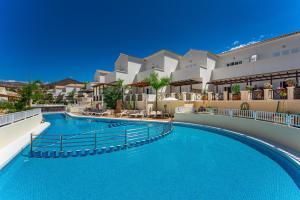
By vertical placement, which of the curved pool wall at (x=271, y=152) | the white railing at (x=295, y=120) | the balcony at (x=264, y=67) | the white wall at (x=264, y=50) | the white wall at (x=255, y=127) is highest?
the white wall at (x=264, y=50)

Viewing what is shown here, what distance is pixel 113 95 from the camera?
86.4ft

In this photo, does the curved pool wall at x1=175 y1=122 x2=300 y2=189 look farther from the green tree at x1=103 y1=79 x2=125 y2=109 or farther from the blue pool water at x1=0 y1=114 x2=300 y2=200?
the green tree at x1=103 y1=79 x2=125 y2=109

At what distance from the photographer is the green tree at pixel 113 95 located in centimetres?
2633

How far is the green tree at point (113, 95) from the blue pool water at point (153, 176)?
17.9m

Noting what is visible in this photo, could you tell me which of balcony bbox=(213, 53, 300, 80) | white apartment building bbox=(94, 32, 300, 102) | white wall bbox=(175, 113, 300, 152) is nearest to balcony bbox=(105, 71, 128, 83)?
white apartment building bbox=(94, 32, 300, 102)

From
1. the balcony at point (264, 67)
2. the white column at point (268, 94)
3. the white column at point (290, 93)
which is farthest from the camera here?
the balcony at point (264, 67)

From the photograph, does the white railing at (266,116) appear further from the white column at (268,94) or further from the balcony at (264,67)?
the balcony at (264,67)

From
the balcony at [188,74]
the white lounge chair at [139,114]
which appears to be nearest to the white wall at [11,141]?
the white lounge chair at [139,114]

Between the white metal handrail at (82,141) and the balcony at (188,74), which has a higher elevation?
the balcony at (188,74)

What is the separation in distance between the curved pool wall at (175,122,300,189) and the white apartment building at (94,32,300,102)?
26.9 ft

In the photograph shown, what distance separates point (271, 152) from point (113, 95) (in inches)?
882

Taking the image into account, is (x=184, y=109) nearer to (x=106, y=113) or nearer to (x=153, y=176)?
(x=106, y=113)

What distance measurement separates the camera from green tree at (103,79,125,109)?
2633 centimetres

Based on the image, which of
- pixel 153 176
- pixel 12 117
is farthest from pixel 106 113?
pixel 153 176
